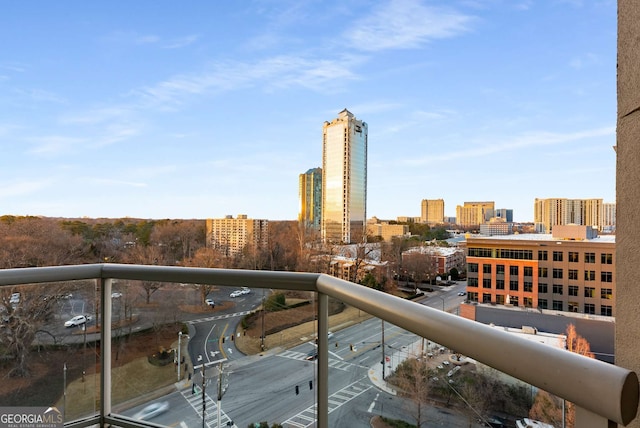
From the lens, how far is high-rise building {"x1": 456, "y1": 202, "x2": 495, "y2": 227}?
852 cm

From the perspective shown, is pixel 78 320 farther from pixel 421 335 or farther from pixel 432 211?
pixel 432 211

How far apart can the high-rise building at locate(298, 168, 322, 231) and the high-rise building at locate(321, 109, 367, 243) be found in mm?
221

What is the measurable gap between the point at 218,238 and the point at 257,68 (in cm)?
746

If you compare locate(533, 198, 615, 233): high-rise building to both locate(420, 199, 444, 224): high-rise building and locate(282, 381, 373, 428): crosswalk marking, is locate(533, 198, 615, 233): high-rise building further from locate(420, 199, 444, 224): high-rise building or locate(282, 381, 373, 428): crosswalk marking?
locate(282, 381, 373, 428): crosswalk marking

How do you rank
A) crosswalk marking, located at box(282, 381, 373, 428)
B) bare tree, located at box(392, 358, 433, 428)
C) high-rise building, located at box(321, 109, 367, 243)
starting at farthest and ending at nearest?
high-rise building, located at box(321, 109, 367, 243) → crosswalk marking, located at box(282, 381, 373, 428) → bare tree, located at box(392, 358, 433, 428)

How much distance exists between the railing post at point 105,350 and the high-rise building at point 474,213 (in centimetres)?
755

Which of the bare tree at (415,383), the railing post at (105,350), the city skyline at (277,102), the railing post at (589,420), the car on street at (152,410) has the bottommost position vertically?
the car on street at (152,410)

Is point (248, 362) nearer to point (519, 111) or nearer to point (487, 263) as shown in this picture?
point (487, 263)

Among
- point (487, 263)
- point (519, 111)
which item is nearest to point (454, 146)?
point (519, 111)

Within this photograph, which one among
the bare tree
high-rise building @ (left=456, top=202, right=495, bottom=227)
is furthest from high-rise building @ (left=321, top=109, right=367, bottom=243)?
the bare tree

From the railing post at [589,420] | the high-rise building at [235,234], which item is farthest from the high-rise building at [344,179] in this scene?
the railing post at [589,420]

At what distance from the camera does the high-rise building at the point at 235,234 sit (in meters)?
7.76

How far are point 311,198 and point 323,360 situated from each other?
35.1 ft

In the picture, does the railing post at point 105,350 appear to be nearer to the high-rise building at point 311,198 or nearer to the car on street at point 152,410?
the car on street at point 152,410
